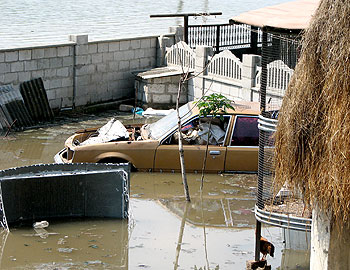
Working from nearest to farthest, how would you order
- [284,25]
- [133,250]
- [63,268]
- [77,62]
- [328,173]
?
[328,173] < [284,25] < [63,268] < [133,250] < [77,62]

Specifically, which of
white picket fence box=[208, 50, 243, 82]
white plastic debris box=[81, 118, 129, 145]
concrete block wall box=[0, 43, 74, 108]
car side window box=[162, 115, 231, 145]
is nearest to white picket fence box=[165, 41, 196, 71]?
white picket fence box=[208, 50, 243, 82]

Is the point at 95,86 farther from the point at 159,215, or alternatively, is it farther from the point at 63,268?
the point at 63,268

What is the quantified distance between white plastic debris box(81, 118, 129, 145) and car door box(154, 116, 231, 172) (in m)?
0.79

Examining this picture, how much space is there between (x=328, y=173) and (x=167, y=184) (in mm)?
7284

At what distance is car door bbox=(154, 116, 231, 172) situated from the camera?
1377 centimetres

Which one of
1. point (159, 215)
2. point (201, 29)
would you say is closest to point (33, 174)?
point (159, 215)

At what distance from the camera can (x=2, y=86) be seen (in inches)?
719

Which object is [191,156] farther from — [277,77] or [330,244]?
[330,244]

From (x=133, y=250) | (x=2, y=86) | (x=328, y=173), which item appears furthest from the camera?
(x=2, y=86)

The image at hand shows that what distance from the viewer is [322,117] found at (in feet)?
22.0

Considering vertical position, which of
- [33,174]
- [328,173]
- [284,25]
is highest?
[284,25]

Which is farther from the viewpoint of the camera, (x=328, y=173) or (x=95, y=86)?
(x=95, y=86)

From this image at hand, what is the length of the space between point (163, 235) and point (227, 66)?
848 cm

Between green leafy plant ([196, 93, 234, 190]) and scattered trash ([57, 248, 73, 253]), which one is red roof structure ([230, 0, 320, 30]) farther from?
green leafy plant ([196, 93, 234, 190])
